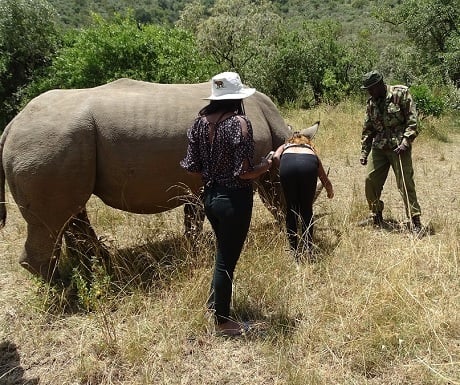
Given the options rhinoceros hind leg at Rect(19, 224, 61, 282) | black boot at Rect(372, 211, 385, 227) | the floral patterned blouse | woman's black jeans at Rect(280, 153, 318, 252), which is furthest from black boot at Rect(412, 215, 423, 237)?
rhinoceros hind leg at Rect(19, 224, 61, 282)

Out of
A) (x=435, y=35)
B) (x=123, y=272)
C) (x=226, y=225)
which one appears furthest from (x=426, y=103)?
(x=226, y=225)

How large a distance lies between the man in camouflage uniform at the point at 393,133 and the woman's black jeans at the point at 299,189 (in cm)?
137

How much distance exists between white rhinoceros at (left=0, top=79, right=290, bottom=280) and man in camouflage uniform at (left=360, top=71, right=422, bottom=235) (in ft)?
6.81

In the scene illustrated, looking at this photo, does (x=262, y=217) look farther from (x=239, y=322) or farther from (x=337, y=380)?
(x=337, y=380)

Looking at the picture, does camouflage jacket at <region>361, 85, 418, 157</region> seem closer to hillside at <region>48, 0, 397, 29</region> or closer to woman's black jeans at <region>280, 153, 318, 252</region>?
woman's black jeans at <region>280, 153, 318, 252</region>

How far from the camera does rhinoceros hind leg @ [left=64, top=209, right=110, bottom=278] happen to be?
4.71 meters

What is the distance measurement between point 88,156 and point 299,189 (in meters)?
1.94

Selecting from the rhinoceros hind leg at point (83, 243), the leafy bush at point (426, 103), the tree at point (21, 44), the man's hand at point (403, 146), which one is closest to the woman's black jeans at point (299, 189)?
the man's hand at point (403, 146)

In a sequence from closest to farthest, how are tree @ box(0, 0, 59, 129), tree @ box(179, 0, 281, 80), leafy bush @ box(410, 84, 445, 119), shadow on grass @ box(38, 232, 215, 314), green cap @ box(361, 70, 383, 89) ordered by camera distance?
shadow on grass @ box(38, 232, 215, 314) → green cap @ box(361, 70, 383, 89) → leafy bush @ box(410, 84, 445, 119) → tree @ box(0, 0, 59, 129) → tree @ box(179, 0, 281, 80)

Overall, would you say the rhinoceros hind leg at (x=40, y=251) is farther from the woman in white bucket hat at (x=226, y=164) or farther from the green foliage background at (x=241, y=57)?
the green foliage background at (x=241, y=57)

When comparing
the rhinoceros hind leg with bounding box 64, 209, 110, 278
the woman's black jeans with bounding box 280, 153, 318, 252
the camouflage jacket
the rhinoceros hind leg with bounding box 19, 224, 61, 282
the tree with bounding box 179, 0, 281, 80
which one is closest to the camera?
the rhinoceros hind leg with bounding box 19, 224, 61, 282

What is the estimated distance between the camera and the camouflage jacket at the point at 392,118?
5.45 meters

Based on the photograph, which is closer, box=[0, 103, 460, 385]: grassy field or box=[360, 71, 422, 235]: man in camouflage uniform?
box=[0, 103, 460, 385]: grassy field

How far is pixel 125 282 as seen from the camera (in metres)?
4.55
